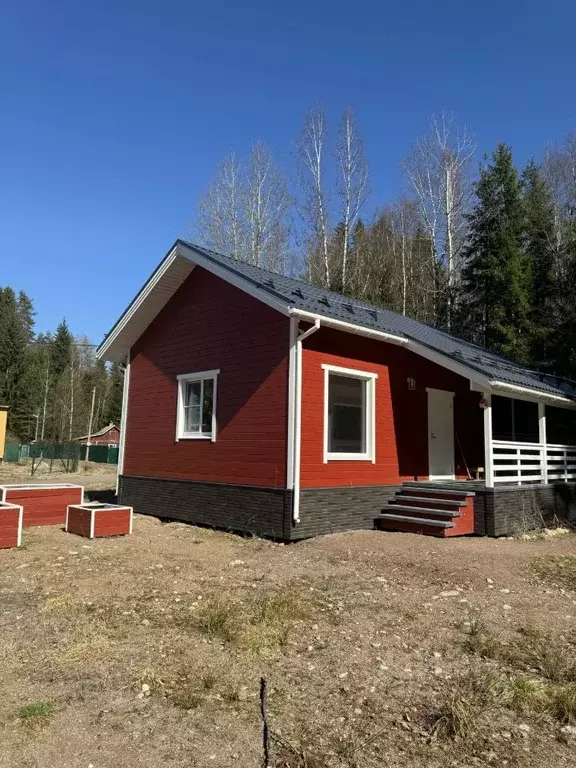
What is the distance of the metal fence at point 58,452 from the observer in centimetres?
3058

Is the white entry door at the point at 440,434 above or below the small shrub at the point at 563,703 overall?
above

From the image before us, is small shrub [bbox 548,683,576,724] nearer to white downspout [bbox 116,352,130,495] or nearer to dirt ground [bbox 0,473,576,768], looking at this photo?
dirt ground [bbox 0,473,576,768]

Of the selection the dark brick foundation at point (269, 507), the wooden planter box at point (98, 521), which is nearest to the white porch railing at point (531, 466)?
the dark brick foundation at point (269, 507)

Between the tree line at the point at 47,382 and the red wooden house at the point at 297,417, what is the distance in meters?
30.3

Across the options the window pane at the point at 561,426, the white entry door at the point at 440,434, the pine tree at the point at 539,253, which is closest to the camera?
the white entry door at the point at 440,434

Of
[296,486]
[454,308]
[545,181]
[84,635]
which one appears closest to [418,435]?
[296,486]

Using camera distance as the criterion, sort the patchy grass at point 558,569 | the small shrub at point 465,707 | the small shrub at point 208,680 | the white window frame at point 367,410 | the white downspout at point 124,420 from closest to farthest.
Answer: the small shrub at point 465,707
the small shrub at point 208,680
the patchy grass at point 558,569
the white window frame at point 367,410
the white downspout at point 124,420

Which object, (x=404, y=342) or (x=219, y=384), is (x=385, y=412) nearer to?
(x=404, y=342)

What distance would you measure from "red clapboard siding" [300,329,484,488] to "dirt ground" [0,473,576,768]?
7.36 ft

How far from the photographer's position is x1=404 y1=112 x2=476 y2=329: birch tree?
26.9 meters

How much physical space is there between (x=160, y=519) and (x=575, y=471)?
9.64m

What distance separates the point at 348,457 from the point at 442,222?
2153 cm

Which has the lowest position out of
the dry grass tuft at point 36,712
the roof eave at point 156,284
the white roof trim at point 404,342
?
the dry grass tuft at point 36,712

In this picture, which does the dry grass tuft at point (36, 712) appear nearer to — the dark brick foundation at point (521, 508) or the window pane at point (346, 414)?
the window pane at point (346, 414)
